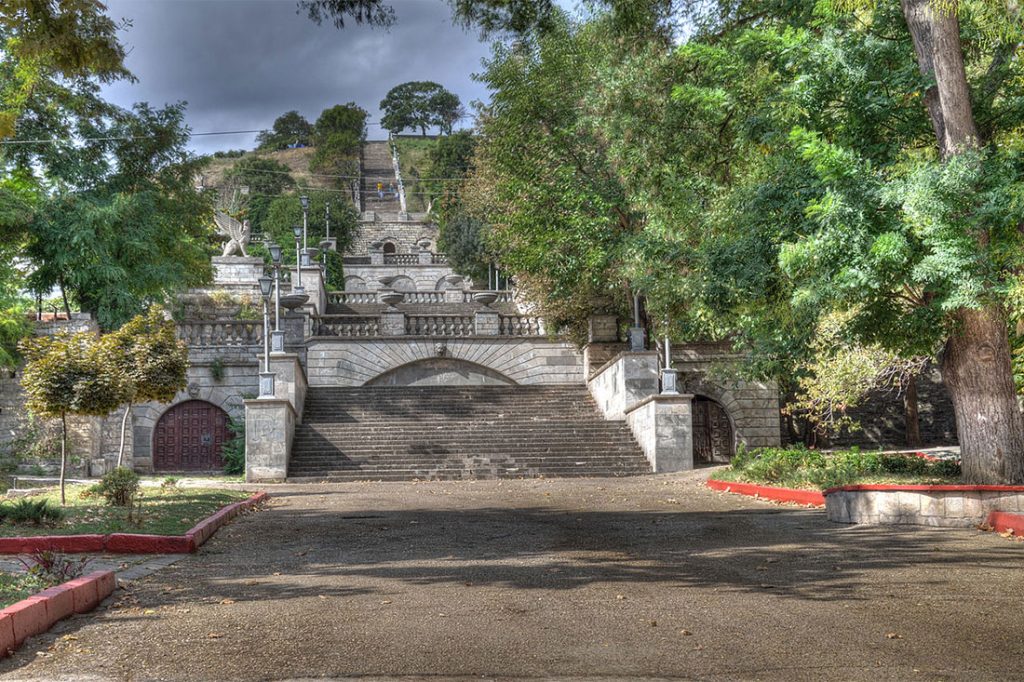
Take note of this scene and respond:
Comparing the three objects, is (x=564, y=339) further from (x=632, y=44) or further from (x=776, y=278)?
(x=776, y=278)

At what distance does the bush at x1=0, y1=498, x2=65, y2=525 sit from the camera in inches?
425

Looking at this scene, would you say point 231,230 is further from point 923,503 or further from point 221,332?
point 923,503

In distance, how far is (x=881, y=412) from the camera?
1227 inches

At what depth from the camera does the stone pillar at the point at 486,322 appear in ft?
108

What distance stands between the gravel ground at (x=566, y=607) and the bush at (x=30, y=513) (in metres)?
1.93

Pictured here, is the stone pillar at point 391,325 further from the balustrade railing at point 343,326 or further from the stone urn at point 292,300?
the stone urn at point 292,300

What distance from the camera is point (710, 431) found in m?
29.2

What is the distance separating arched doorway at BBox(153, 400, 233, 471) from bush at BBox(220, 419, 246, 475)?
58 cm

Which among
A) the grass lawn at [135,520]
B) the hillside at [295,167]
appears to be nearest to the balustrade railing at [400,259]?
the hillside at [295,167]

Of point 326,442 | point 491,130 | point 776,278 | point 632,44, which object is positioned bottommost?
point 326,442

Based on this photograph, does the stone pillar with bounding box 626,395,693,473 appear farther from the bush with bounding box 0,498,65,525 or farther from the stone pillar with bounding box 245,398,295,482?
the bush with bounding box 0,498,65,525

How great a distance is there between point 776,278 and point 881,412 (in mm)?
20067

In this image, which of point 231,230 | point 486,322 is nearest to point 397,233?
point 231,230

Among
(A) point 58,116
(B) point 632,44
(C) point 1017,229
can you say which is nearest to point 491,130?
(B) point 632,44
